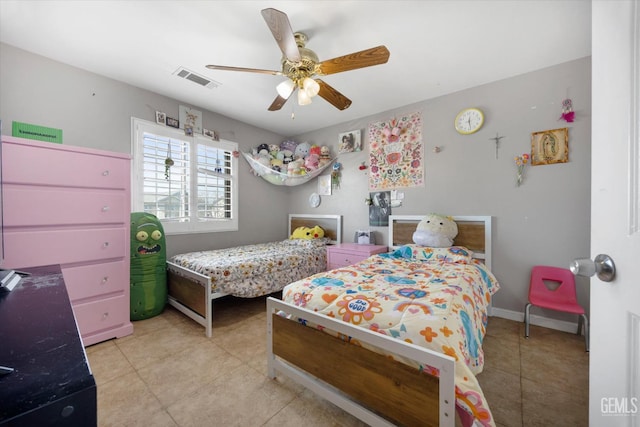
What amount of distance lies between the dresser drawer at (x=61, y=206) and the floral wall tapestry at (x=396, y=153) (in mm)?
2987

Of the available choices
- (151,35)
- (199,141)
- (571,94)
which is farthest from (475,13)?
(199,141)

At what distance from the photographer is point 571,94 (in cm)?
240

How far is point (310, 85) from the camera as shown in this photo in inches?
78.8

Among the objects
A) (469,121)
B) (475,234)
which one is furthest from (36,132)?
(475,234)

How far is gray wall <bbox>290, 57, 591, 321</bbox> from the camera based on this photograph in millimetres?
2371

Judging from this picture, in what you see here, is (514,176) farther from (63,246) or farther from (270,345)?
(63,246)

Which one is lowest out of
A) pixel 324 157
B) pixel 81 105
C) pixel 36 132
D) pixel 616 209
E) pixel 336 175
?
pixel 616 209

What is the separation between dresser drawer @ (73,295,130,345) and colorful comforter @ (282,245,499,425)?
66.8 inches

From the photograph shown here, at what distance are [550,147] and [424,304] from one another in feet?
7.63

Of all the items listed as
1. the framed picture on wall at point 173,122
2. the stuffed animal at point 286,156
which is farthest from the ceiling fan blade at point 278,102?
the stuffed animal at point 286,156

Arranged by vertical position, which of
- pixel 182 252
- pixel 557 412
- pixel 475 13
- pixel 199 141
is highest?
pixel 475 13

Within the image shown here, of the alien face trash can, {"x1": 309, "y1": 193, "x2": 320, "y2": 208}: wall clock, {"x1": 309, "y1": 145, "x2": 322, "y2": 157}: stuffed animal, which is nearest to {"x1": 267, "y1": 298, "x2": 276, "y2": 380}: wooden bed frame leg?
the alien face trash can

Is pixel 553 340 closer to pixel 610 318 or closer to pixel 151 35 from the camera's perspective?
pixel 610 318

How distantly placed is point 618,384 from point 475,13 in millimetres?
2284
